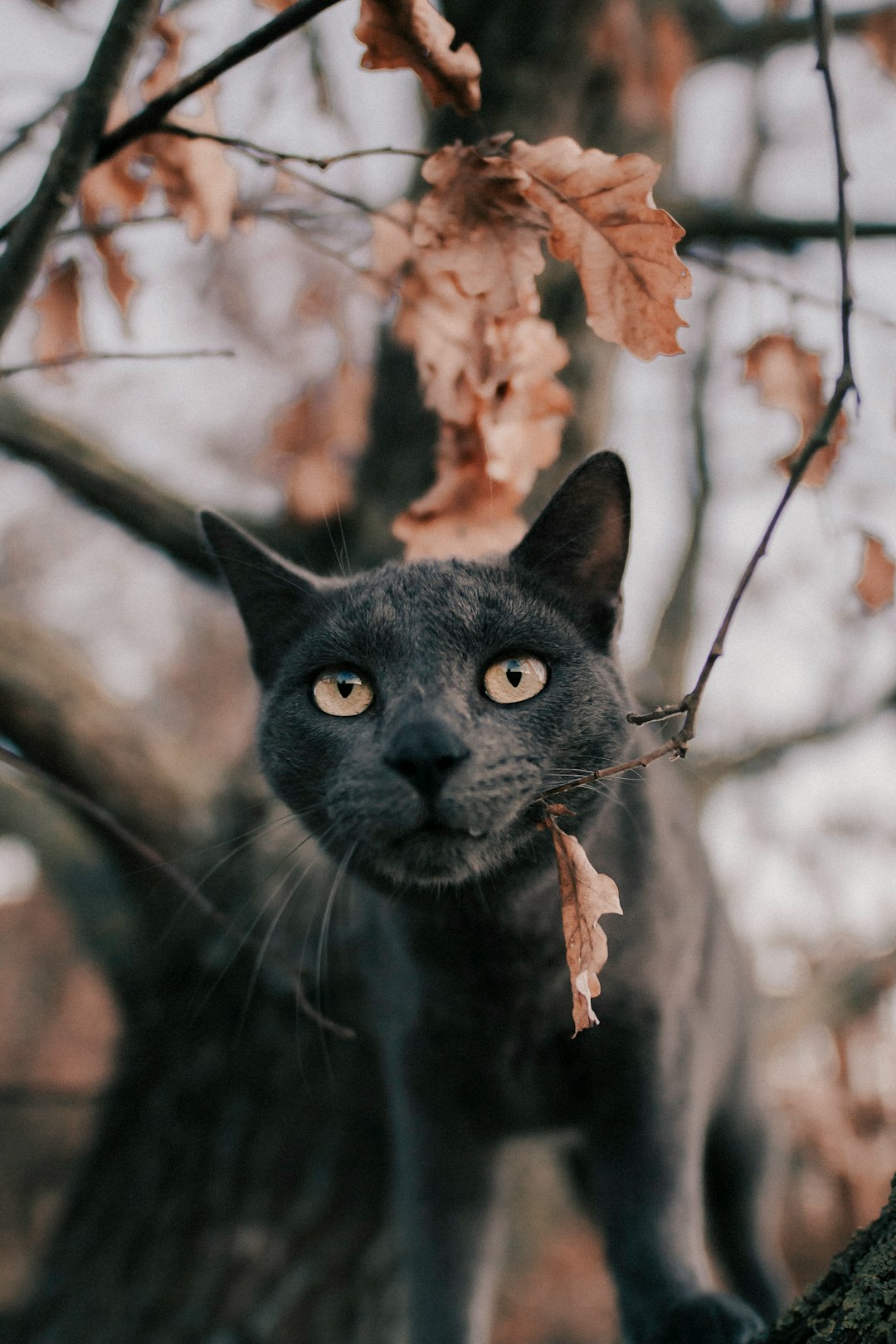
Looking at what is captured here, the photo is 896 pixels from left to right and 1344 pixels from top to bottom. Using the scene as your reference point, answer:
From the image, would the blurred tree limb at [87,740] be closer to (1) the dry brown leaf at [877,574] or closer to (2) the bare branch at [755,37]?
(1) the dry brown leaf at [877,574]

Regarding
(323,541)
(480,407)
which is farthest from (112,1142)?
(480,407)

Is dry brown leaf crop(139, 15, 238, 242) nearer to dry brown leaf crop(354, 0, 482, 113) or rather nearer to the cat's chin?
dry brown leaf crop(354, 0, 482, 113)

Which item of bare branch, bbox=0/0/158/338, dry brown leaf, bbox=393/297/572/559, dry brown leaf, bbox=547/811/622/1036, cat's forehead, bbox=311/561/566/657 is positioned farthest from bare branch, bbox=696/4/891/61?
dry brown leaf, bbox=547/811/622/1036

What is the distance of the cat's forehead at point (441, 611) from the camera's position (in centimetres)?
124

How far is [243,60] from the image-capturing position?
91 centimetres

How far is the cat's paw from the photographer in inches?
47.0

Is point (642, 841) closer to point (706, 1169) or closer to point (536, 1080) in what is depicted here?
point (536, 1080)

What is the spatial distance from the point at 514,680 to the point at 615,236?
0.54 meters

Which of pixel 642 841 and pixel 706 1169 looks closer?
pixel 642 841

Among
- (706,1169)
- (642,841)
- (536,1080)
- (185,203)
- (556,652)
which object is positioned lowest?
(706,1169)

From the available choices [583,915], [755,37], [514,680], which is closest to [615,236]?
[514,680]

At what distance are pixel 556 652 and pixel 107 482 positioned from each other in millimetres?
1490

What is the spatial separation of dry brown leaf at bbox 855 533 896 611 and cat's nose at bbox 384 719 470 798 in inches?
26.4

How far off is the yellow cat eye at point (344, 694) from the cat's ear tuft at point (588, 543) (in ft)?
0.93
